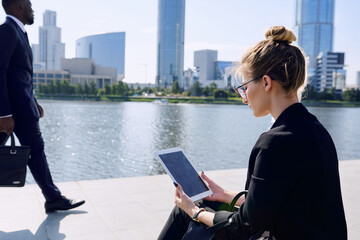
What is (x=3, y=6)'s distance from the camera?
3.01 metres

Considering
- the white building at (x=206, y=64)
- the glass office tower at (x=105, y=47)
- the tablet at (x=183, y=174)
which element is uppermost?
the glass office tower at (x=105, y=47)

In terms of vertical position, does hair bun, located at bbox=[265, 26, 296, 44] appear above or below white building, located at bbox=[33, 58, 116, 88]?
below

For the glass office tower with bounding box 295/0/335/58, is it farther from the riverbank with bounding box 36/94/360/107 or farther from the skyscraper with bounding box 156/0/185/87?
the riverbank with bounding box 36/94/360/107

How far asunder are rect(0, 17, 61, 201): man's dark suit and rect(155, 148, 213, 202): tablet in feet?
5.55

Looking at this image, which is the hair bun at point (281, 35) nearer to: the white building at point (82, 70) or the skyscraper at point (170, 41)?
the white building at point (82, 70)

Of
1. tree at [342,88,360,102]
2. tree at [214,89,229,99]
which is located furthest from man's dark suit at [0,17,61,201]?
tree at [342,88,360,102]

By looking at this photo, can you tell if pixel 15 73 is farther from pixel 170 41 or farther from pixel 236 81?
pixel 170 41

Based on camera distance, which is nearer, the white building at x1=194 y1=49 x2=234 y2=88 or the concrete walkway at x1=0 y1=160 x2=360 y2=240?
the concrete walkway at x1=0 y1=160 x2=360 y2=240

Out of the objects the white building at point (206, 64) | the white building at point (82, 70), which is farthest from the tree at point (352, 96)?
the white building at point (82, 70)

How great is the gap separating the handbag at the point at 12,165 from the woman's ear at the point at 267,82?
2068mm

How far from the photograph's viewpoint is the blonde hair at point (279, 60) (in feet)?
4.44

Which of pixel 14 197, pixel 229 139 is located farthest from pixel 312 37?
pixel 14 197

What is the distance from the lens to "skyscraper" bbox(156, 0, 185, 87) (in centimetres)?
15100

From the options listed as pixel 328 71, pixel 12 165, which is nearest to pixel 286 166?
pixel 12 165
